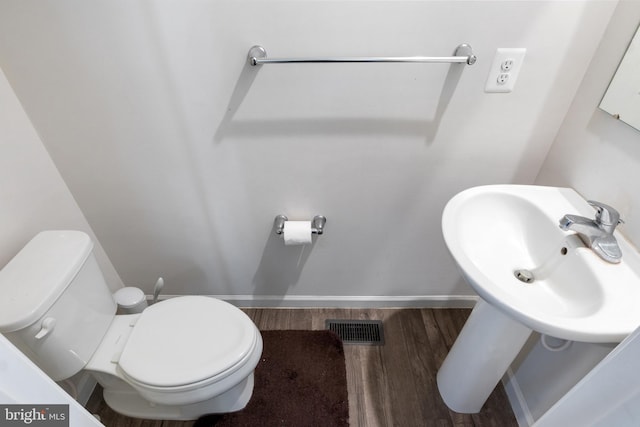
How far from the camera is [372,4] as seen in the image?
0.96m

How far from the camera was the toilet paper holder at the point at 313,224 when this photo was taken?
4.44ft

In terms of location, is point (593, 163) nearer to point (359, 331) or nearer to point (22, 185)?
point (359, 331)

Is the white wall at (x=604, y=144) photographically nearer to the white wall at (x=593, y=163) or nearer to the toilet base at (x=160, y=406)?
the white wall at (x=593, y=163)

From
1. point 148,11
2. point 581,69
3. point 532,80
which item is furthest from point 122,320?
point 581,69

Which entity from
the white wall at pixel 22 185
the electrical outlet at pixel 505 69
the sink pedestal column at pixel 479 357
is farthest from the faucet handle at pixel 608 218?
the white wall at pixel 22 185

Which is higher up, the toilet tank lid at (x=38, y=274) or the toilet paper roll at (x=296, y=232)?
the toilet tank lid at (x=38, y=274)

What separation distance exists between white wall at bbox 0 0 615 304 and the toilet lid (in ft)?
1.15

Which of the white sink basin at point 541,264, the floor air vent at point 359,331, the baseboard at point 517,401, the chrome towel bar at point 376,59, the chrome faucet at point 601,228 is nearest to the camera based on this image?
the white sink basin at point 541,264

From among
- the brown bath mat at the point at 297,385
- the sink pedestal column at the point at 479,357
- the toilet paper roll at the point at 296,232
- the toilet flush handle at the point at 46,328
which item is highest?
the toilet flush handle at the point at 46,328

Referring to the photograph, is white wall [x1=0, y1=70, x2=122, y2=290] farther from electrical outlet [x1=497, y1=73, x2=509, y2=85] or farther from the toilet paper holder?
electrical outlet [x1=497, y1=73, x2=509, y2=85]

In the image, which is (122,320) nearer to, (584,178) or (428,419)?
(428,419)

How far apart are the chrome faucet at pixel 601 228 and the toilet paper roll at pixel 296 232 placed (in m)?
0.83

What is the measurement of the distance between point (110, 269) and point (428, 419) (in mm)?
1524

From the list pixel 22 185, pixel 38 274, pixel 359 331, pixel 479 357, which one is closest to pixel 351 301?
pixel 359 331
